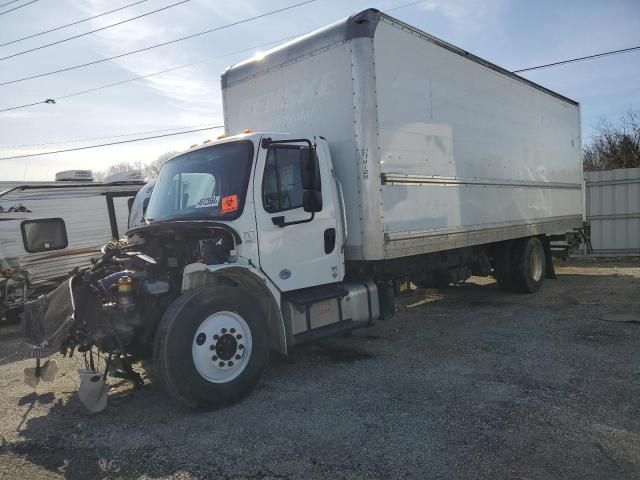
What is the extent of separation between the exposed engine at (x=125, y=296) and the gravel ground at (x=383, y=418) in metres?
0.71

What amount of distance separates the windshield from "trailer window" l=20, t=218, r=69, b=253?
5.42 meters

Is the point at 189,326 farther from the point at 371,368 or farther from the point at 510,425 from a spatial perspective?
the point at 510,425

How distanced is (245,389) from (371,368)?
5.18 ft

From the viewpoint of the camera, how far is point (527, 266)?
31.7 feet

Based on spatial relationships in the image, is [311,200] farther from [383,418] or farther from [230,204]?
[383,418]

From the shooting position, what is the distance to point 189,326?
4.35m

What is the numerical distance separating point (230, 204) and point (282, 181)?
2.06ft

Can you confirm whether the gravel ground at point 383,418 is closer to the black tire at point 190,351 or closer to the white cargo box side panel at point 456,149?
the black tire at point 190,351

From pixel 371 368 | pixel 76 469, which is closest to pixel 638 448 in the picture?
pixel 371 368

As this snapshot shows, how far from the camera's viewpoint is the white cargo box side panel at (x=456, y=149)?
19.4 ft

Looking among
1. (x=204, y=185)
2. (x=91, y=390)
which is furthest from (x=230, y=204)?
(x=91, y=390)

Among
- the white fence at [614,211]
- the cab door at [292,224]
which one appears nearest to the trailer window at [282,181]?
the cab door at [292,224]

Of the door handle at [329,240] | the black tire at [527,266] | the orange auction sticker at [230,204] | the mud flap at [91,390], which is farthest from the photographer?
the black tire at [527,266]

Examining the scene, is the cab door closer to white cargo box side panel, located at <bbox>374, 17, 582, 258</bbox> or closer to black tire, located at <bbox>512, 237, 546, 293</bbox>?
white cargo box side panel, located at <bbox>374, 17, 582, 258</bbox>
